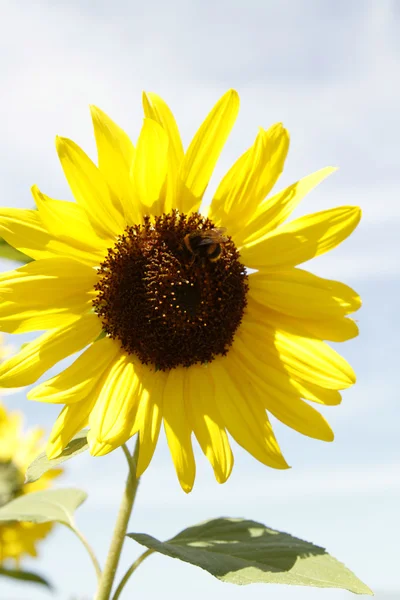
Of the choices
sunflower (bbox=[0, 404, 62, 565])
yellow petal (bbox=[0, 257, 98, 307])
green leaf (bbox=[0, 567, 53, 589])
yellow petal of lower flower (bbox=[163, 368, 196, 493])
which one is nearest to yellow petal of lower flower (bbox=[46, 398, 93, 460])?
yellow petal of lower flower (bbox=[163, 368, 196, 493])

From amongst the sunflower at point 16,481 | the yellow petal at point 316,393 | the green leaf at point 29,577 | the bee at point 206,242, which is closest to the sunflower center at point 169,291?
the bee at point 206,242

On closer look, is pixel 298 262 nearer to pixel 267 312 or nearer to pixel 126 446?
pixel 267 312

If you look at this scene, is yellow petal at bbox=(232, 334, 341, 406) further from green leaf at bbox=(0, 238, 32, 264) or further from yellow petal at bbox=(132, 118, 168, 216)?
green leaf at bbox=(0, 238, 32, 264)

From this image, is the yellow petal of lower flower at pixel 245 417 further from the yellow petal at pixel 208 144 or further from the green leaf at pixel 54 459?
the yellow petal at pixel 208 144

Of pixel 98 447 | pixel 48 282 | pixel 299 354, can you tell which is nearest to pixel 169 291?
pixel 48 282

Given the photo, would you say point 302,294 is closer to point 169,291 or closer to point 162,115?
point 169,291

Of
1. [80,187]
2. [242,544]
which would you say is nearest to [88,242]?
[80,187]
